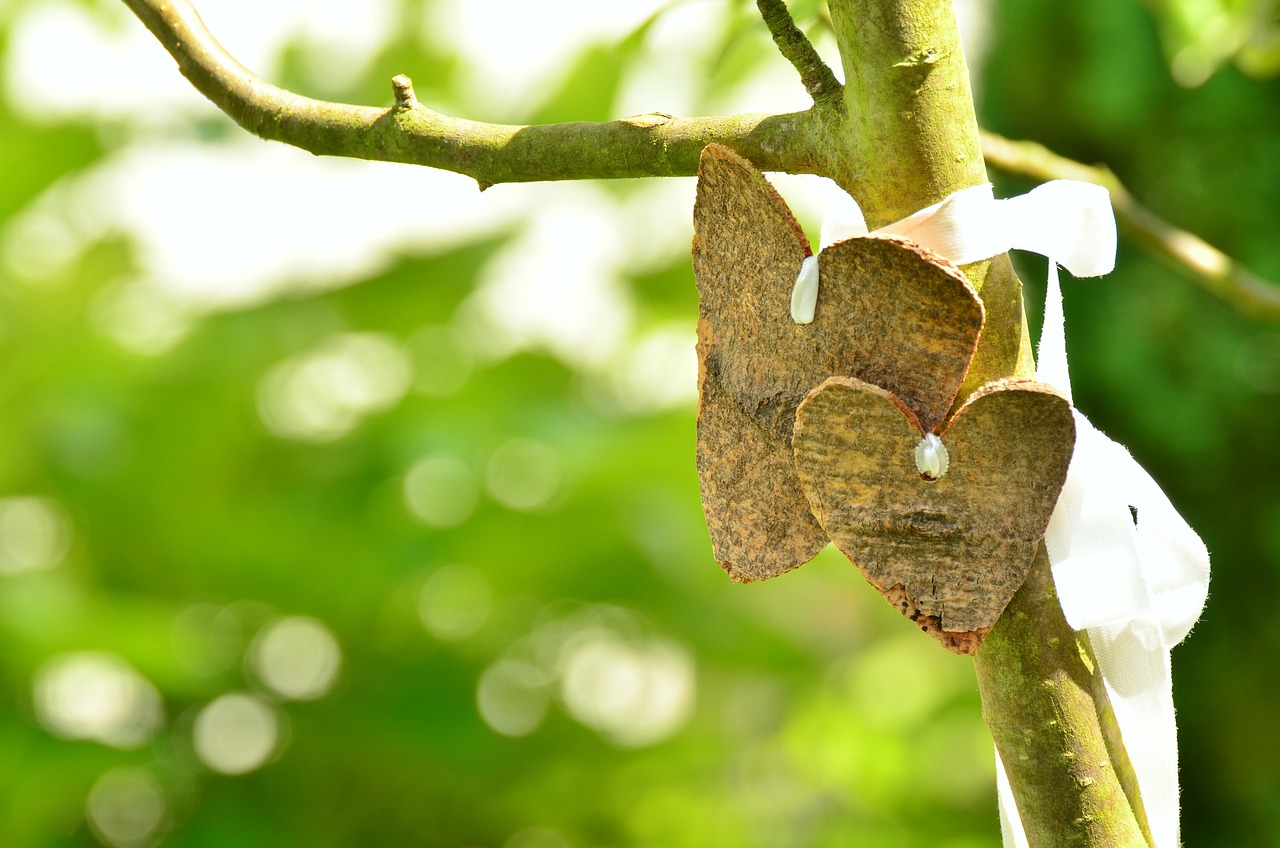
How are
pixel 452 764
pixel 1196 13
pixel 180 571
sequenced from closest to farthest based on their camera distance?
pixel 1196 13 → pixel 452 764 → pixel 180 571

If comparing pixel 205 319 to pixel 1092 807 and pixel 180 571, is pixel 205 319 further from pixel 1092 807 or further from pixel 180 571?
pixel 1092 807

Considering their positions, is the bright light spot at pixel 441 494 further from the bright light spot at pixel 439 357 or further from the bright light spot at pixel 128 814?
the bright light spot at pixel 128 814

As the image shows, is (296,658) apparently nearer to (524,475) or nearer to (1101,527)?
(524,475)

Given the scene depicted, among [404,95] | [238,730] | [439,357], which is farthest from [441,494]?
[404,95]

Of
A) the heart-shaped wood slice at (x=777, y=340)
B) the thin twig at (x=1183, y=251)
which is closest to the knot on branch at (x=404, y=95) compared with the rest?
the heart-shaped wood slice at (x=777, y=340)

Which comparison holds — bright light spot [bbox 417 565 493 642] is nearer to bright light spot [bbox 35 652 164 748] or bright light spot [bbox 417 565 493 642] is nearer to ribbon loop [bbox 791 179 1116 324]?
bright light spot [bbox 35 652 164 748]

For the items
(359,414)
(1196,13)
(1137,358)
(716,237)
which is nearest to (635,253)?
(359,414)
